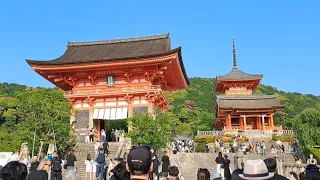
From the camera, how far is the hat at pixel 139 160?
10.3ft

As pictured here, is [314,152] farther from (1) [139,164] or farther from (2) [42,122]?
(1) [139,164]

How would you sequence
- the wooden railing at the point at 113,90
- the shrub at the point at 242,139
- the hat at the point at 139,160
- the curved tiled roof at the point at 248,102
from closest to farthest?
the hat at the point at 139,160 → the wooden railing at the point at 113,90 → the shrub at the point at 242,139 → the curved tiled roof at the point at 248,102

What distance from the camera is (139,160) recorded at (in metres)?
3.13

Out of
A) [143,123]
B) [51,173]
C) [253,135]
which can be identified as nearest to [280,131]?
[253,135]

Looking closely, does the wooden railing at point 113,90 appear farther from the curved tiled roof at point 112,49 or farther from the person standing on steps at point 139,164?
the person standing on steps at point 139,164

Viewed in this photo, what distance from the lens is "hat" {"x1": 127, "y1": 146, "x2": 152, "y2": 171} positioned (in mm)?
3125

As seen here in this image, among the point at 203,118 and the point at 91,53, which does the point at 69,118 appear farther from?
the point at 203,118

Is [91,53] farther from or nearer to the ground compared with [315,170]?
farther from the ground

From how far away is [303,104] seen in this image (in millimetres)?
99625

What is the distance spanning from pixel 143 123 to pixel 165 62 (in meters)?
7.03

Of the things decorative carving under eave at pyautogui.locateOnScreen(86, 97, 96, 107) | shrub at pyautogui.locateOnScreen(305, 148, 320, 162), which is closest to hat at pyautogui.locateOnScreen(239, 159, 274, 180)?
decorative carving under eave at pyautogui.locateOnScreen(86, 97, 96, 107)

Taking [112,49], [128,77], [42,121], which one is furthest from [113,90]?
[42,121]

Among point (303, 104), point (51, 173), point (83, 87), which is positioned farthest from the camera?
point (303, 104)

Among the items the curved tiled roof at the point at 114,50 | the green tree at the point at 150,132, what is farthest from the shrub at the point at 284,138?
the green tree at the point at 150,132
